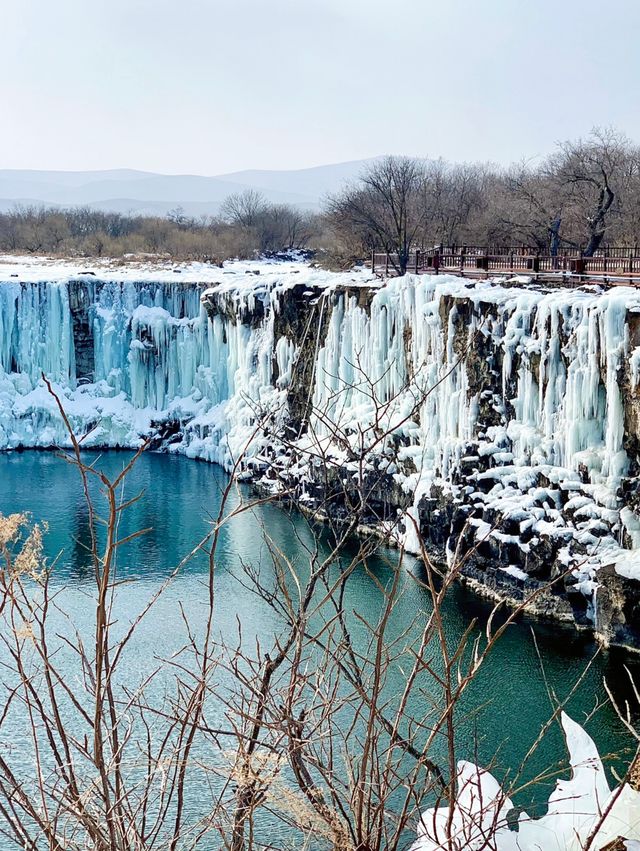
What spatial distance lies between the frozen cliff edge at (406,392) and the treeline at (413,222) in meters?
4.44

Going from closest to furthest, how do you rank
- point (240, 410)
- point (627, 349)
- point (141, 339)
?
Result: 1. point (627, 349)
2. point (240, 410)
3. point (141, 339)

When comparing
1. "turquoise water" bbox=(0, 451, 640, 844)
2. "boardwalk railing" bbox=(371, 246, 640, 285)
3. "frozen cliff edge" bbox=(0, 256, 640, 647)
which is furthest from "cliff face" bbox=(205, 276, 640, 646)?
"boardwalk railing" bbox=(371, 246, 640, 285)

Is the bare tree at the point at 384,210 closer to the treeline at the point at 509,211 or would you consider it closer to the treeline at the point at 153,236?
the treeline at the point at 509,211

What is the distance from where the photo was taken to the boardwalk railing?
1725 centimetres

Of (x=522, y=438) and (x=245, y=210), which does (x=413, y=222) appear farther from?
(x=245, y=210)

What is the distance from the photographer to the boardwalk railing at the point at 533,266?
1725cm

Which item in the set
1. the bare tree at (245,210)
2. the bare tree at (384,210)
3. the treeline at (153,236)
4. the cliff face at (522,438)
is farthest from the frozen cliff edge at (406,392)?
the bare tree at (245,210)

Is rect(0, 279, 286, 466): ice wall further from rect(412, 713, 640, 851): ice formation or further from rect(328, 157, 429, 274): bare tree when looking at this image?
rect(412, 713, 640, 851): ice formation

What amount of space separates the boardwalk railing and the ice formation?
45.5ft

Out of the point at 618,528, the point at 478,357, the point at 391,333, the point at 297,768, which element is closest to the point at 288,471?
the point at 391,333

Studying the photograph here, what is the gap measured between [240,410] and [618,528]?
496 inches

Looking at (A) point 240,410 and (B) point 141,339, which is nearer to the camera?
(A) point 240,410

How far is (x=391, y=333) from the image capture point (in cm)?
1922

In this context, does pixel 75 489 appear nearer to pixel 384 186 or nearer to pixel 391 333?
pixel 391 333
